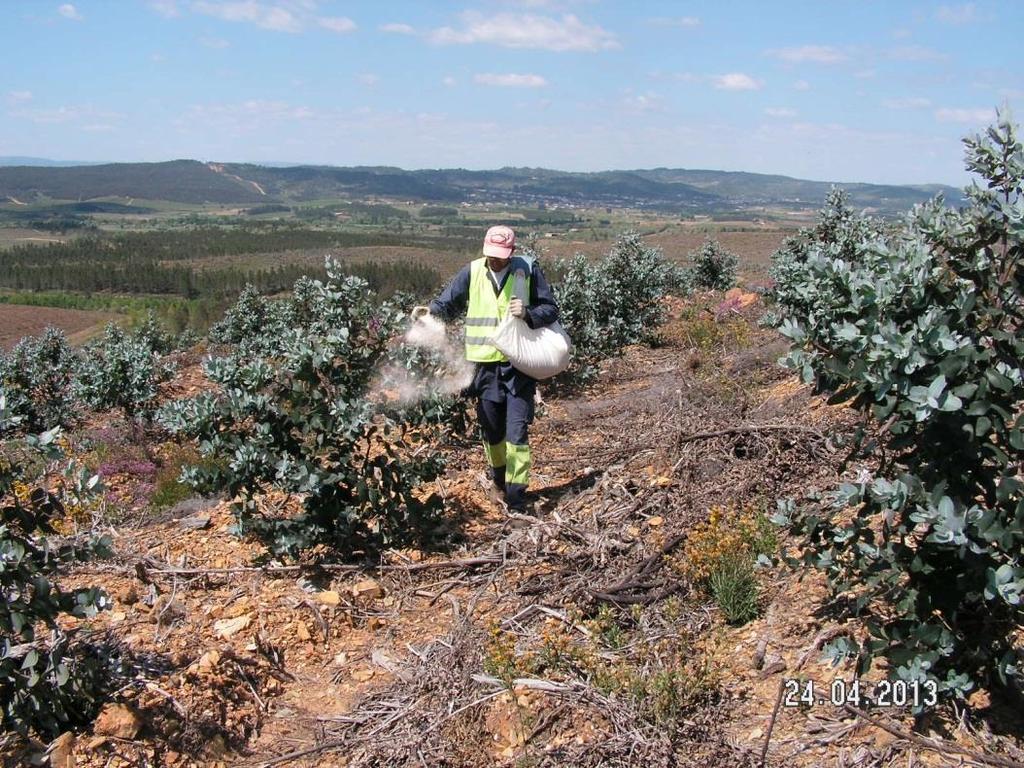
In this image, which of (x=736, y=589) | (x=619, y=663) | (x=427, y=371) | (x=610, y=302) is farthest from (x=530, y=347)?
(x=610, y=302)

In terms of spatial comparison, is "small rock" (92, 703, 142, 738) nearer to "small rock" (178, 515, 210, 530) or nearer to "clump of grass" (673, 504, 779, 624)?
"small rock" (178, 515, 210, 530)

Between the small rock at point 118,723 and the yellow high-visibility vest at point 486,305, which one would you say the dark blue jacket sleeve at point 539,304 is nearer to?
the yellow high-visibility vest at point 486,305

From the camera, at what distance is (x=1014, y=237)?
8.26 feet

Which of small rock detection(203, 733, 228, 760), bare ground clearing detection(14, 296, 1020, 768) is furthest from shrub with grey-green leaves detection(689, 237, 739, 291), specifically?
small rock detection(203, 733, 228, 760)

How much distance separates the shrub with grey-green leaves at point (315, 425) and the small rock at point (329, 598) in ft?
1.12

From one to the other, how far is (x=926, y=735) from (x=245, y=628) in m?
3.10

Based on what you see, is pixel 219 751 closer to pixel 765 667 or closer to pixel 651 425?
pixel 765 667

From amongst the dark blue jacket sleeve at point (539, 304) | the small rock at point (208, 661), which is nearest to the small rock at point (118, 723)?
the small rock at point (208, 661)

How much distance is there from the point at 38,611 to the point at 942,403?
3160mm

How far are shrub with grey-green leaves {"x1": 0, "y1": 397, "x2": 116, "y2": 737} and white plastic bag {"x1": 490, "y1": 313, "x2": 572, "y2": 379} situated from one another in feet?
8.52

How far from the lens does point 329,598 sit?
430 cm

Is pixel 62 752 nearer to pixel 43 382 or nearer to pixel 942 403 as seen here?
pixel 942 403

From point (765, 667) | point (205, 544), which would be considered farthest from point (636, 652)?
point (205, 544)

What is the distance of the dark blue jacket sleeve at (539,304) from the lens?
505 cm
